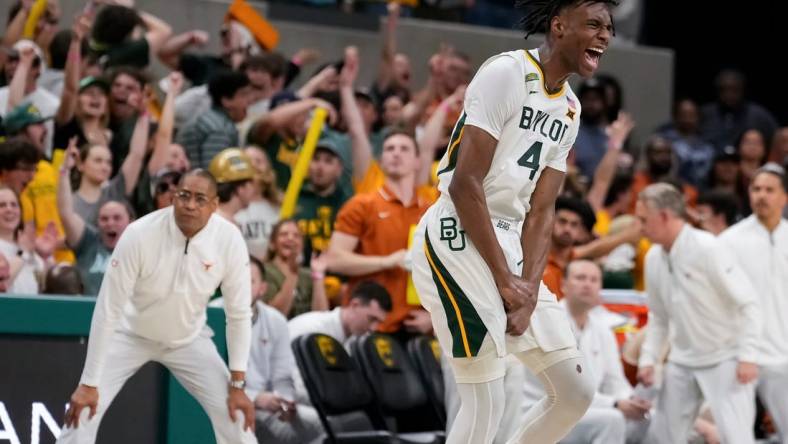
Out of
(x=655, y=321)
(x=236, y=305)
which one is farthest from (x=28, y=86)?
(x=655, y=321)

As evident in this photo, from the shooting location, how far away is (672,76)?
17.0 m

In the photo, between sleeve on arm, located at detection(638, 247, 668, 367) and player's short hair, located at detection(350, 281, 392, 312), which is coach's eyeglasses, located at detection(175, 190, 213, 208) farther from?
sleeve on arm, located at detection(638, 247, 668, 367)

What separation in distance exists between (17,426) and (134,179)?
2859mm

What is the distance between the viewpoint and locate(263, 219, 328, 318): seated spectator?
995 centimetres

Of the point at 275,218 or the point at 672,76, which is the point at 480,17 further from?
the point at 275,218

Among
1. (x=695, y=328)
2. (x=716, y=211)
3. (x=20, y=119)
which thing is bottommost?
(x=695, y=328)

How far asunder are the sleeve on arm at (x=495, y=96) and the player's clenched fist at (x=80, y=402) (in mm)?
2569

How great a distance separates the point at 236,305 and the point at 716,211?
5313 mm

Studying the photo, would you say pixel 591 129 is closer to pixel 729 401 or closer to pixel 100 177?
pixel 729 401

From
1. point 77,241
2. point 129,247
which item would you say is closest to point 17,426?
point 129,247

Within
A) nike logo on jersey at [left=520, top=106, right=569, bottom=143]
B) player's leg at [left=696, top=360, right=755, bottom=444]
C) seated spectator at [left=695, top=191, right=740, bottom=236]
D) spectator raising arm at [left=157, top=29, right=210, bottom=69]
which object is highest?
spectator raising arm at [left=157, top=29, right=210, bottom=69]

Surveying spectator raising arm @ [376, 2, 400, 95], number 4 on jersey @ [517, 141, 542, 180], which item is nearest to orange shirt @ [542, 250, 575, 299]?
number 4 on jersey @ [517, 141, 542, 180]

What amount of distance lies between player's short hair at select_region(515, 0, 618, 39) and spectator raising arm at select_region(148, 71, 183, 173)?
→ 4.57m

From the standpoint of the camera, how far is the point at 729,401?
31.1ft
